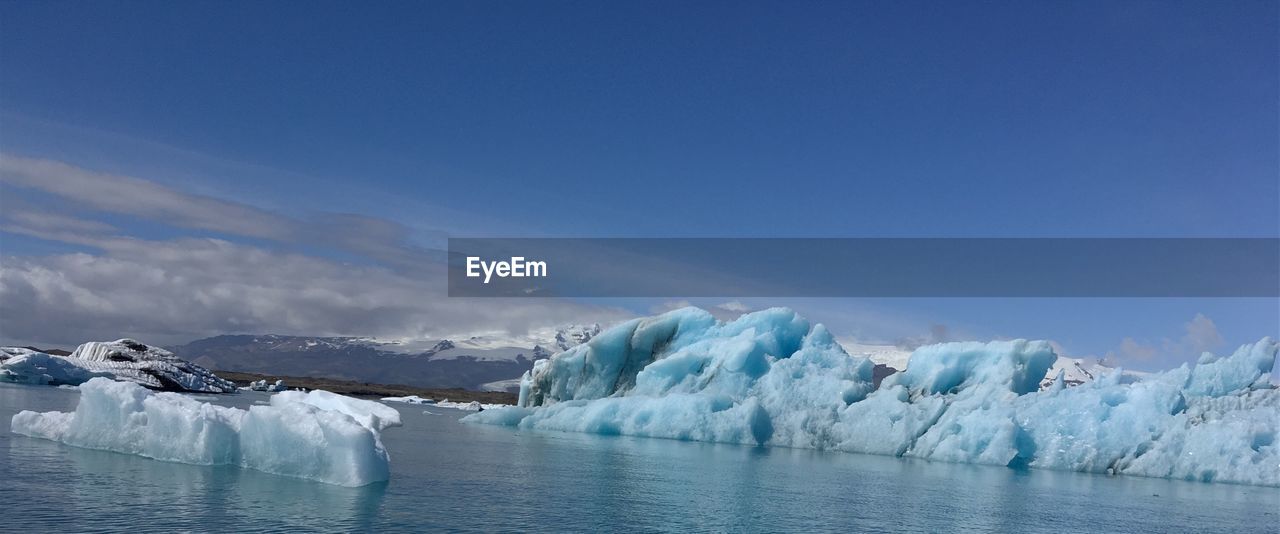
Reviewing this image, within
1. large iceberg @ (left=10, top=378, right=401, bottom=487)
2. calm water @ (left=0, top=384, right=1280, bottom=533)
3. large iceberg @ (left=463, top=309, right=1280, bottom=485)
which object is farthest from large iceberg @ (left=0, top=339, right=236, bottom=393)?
large iceberg @ (left=10, top=378, right=401, bottom=487)

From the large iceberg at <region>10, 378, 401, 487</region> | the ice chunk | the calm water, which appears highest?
the ice chunk

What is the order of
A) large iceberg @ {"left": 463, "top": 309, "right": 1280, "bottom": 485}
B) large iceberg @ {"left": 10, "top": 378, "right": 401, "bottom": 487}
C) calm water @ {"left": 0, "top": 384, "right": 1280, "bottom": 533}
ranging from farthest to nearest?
1. large iceberg @ {"left": 463, "top": 309, "right": 1280, "bottom": 485}
2. large iceberg @ {"left": 10, "top": 378, "right": 401, "bottom": 487}
3. calm water @ {"left": 0, "top": 384, "right": 1280, "bottom": 533}

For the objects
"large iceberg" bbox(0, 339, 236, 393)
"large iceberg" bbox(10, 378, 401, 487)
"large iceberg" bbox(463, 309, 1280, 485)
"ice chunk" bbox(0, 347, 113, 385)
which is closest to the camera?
"large iceberg" bbox(10, 378, 401, 487)

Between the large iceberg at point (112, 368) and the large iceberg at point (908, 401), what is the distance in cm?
3109

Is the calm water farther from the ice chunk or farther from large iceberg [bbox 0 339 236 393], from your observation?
large iceberg [bbox 0 339 236 393]

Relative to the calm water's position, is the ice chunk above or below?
above

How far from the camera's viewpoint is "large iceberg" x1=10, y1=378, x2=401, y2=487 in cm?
1711

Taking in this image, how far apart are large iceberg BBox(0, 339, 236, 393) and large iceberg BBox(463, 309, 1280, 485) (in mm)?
31086

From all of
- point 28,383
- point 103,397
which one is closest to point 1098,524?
point 103,397

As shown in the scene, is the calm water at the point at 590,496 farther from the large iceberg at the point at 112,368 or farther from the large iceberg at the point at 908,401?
the large iceberg at the point at 112,368

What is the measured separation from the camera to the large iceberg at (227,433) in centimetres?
1711

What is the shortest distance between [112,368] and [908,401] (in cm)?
5414

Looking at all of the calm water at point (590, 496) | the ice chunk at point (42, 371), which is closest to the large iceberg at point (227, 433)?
the calm water at point (590, 496)

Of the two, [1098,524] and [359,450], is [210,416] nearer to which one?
[359,450]
